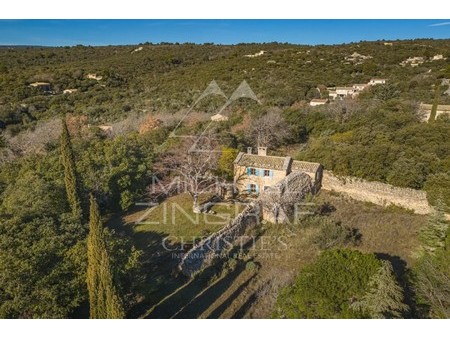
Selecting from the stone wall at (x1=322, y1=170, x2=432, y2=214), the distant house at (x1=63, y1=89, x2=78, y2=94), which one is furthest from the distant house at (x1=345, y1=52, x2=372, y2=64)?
the distant house at (x1=63, y1=89, x2=78, y2=94)

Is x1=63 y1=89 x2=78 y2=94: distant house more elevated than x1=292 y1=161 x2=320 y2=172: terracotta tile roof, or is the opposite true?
x1=63 y1=89 x2=78 y2=94: distant house

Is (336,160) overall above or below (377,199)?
above

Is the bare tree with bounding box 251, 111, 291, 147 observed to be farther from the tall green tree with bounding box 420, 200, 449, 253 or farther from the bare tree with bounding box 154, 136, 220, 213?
the tall green tree with bounding box 420, 200, 449, 253

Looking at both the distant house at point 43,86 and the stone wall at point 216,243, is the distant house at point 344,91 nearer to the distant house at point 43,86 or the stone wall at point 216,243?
the stone wall at point 216,243

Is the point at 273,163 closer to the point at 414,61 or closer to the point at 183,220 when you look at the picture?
the point at 183,220

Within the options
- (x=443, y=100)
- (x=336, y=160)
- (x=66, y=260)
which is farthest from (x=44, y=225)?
(x=443, y=100)

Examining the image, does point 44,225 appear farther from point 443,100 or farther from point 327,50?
point 327,50
